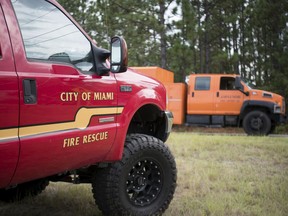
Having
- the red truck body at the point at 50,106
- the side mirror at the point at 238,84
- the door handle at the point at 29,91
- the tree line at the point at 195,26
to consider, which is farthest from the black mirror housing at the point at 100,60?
the tree line at the point at 195,26

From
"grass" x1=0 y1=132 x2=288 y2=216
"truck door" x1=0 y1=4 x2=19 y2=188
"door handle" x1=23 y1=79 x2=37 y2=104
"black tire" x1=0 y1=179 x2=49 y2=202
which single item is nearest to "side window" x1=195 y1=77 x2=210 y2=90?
"grass" x1=0 y1=132 x2=288 y2=216

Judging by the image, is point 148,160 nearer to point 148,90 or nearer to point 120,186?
point 120,186

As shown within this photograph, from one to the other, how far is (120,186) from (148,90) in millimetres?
960

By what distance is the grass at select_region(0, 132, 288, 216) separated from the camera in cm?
371

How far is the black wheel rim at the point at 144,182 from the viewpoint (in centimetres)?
339

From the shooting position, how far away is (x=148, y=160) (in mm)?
3512

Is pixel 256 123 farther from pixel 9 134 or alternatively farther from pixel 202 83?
pixel 9 134

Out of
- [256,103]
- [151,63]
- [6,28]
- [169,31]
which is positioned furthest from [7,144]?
[151,63]

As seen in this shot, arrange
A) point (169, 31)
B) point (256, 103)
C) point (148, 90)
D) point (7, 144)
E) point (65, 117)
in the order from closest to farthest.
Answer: point (7, 144) < point (65, 117) < point (148, 90) < point (256, 103) < point (169, 31)

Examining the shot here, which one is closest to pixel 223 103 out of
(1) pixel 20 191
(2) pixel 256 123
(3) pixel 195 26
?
(2) pixel 256 123

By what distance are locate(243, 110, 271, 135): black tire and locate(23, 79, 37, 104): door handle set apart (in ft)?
35.0

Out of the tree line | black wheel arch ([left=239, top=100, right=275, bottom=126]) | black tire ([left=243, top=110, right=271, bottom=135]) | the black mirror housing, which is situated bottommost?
black tire ([left=243, top=110, right=271, bottom=135])

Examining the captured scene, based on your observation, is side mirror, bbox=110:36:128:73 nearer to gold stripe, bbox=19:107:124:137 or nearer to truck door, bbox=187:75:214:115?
gold stripe, bbox=19:107:124:137

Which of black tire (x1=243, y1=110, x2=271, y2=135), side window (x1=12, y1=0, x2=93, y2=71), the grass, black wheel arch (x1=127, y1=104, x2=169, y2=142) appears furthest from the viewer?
black tire (x1=243, y1=110, x2=271, y2=135)
